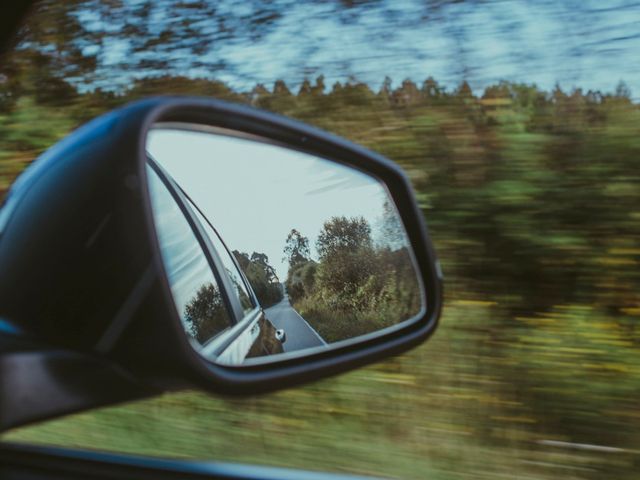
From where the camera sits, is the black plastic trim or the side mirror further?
the black plastic trim

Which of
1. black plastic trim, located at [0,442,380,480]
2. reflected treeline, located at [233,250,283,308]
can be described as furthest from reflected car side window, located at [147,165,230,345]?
black plastic trim, located at [0,442,380,480]

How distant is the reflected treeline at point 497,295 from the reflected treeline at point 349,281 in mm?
1011

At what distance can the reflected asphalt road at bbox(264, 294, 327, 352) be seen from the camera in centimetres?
153

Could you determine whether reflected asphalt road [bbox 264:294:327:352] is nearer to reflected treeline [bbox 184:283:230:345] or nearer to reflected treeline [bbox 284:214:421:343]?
reflected treeline [bbox 284:214:421:343]

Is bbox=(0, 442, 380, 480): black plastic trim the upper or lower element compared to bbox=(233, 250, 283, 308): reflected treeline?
lower

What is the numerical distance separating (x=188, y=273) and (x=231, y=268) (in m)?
0.16

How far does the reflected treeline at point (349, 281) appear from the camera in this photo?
64.9 inches

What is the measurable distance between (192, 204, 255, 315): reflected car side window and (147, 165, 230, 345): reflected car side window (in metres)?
0.04

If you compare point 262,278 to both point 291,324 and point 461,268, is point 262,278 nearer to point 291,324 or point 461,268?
point 291,324

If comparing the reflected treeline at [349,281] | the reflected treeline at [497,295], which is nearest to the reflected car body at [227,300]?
the reflected treeline at [349,281]

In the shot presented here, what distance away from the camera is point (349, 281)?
192cm

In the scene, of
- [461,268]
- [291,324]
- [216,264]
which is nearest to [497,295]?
[461,268]

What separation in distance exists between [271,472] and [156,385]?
107cm

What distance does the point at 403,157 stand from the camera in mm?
4266
